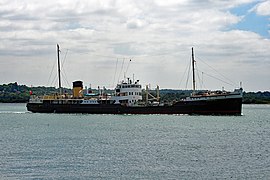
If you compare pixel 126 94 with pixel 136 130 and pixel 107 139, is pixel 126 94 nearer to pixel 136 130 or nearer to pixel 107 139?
pixel 136 130

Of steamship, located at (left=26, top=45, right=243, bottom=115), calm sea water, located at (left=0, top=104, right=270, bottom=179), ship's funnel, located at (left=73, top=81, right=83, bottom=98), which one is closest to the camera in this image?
calm sea water, located at (left=0, top=104, right=270, bottom=179)

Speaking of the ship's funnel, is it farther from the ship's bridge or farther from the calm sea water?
the calm sea water

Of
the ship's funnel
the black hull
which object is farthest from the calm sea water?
the ship's funnel

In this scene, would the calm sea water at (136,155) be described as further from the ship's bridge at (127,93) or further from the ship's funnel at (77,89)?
the ship's funnel at (77,89)

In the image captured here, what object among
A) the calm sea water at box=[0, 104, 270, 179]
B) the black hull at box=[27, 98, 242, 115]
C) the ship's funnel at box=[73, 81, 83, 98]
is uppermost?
the ship's funnel at box=[73, 81, 83, 98]

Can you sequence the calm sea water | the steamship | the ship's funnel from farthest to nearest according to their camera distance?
the ship's funnel
the steamship
the calm sea water

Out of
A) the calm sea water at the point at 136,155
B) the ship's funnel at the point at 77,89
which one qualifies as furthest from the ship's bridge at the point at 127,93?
the calm sea water at the point at 136,155

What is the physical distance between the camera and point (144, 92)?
385ft

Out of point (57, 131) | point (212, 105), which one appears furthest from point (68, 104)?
point (57, 131)

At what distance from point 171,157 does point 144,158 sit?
7.21 ft

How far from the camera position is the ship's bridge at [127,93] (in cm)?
10419

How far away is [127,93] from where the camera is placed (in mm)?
104500

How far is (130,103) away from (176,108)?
35.2 ft

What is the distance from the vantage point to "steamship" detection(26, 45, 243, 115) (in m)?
92.8
